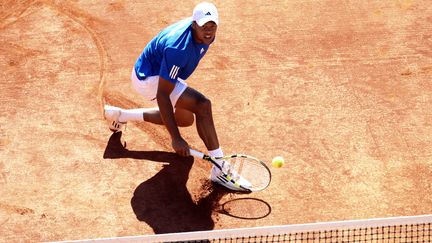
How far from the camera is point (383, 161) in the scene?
9.04 metres

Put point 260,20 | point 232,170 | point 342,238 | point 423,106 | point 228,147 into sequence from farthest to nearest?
point 260,20
point 423,106
point 228,147
point 232,170
point 342,238

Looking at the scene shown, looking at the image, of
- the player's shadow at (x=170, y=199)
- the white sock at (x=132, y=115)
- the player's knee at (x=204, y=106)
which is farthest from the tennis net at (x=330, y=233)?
the white sock at (x=132, y=115)

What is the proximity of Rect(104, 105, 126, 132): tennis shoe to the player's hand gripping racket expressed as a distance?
4.48 ft

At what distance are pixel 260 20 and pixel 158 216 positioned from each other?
4.22 meters

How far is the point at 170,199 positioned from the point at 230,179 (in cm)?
67

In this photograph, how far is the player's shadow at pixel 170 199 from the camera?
26.9ft

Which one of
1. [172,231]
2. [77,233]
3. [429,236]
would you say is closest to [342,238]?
[429,236]

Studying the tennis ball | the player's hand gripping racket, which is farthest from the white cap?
the tennis ball

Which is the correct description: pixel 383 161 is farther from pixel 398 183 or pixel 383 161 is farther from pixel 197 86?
pixel 197 86

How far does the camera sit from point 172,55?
26.8 ft

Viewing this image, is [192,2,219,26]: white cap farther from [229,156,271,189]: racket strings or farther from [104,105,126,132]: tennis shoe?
[104,105,126,132]: tennis shoe

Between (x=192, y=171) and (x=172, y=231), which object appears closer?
(x=172, y=231)

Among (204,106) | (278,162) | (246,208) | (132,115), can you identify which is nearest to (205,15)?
(204,106)

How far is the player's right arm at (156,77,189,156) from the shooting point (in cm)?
821
